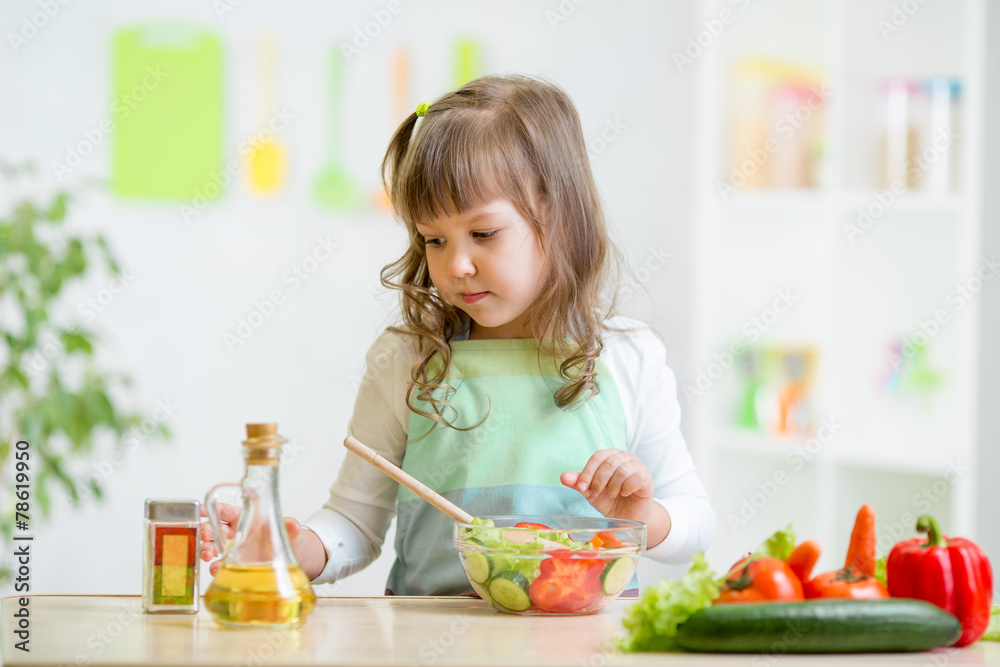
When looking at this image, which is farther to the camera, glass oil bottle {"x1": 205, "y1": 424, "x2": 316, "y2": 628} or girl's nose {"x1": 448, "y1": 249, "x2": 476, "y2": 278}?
girl's nose {"x1": 448, "y1": 249, "x2": 476, "y2": 278}

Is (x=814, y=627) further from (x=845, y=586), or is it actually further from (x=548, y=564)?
(x=548, y=564)

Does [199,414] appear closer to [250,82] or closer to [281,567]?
[250,82]

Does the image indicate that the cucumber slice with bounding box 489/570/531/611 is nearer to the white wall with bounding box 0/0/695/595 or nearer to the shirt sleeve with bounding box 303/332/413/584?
the shirt sleeve with bounding box 303/332/413/584

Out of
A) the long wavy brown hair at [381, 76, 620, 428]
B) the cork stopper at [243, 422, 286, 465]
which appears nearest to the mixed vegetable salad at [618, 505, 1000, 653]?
the cork stopper at [243, 422, 286, 465]

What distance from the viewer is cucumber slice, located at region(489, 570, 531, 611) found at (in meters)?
1.01

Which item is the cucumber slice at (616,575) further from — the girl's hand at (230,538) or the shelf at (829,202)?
the shelf at (829,202)

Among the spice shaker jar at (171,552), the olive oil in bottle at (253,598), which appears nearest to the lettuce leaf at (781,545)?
the olive oil in bottle at (253,598)

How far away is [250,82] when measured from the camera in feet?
9.35

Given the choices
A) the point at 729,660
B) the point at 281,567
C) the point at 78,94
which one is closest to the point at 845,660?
the point at 729,660

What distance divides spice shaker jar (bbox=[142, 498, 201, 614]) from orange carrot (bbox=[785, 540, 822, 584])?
61cm

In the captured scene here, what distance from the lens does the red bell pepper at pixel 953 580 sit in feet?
3.06

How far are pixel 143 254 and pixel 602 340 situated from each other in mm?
1760

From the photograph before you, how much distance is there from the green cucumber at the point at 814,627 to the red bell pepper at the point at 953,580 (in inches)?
2.1

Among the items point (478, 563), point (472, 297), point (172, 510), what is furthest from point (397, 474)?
point (472, 297)
